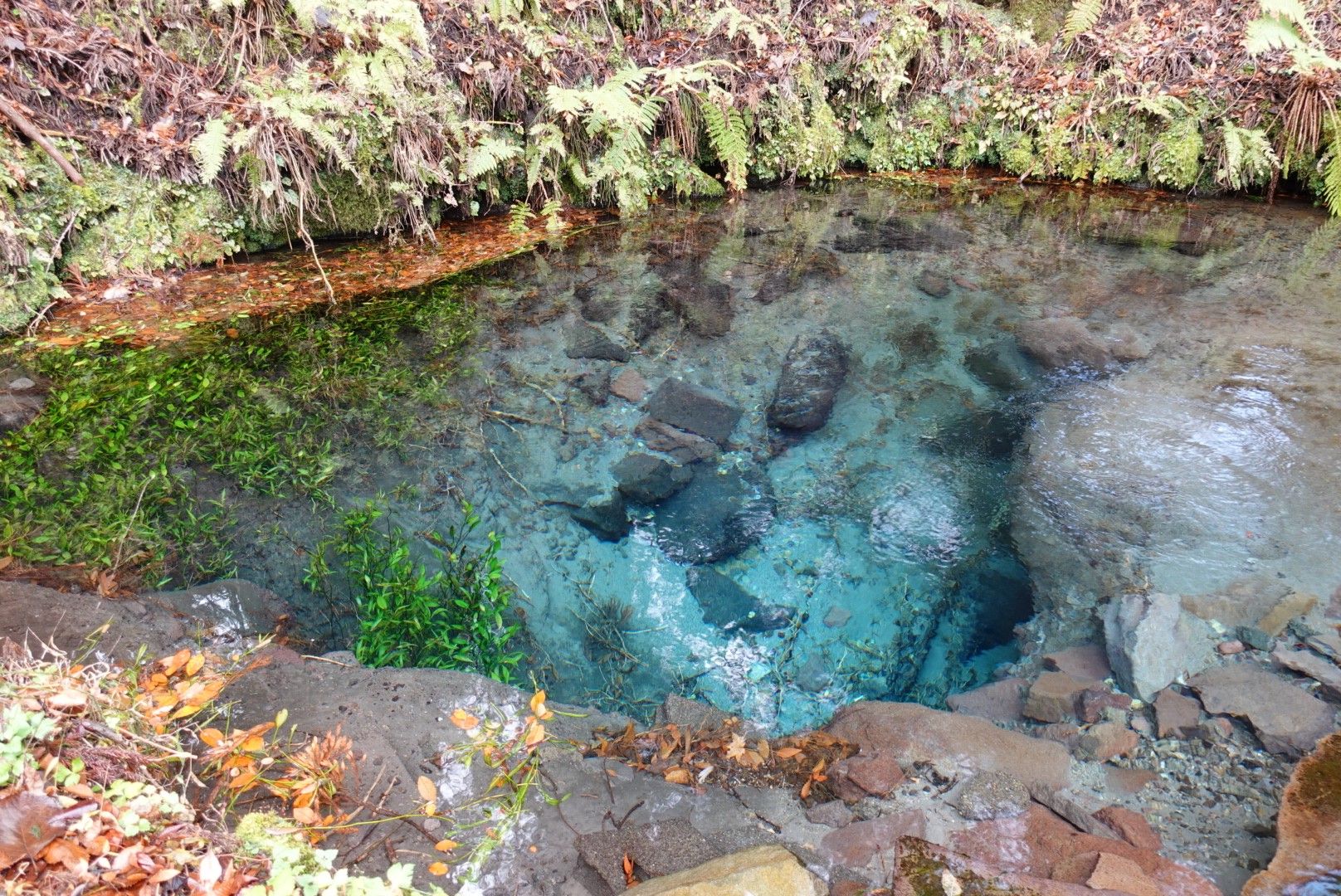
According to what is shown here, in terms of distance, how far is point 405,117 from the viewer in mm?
6801

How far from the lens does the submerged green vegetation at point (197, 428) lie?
12.1 feet

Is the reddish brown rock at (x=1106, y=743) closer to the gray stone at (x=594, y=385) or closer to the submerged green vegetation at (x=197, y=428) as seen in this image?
the gray stone at (x=594, y=385)

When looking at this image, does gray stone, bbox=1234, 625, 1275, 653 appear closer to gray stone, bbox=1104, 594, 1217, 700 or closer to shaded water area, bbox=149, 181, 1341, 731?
gray stone, bbox=1104, 594, 1217, 700

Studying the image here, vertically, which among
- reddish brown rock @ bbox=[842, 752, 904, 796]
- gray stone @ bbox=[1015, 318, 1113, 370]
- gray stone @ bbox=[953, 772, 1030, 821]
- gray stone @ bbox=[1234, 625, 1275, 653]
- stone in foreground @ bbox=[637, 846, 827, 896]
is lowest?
A: reddish brown rock @ bbox=[842, 752, 904, 796]

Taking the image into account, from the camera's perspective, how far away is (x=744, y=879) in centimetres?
195

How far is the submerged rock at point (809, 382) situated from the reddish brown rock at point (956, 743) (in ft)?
8.54

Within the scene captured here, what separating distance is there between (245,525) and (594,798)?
2.67 m

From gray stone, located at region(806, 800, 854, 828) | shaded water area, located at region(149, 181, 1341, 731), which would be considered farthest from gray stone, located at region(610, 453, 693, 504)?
gray stone, located at region(806, 800, 854, 828)

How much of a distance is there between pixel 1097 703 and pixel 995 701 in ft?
1.39

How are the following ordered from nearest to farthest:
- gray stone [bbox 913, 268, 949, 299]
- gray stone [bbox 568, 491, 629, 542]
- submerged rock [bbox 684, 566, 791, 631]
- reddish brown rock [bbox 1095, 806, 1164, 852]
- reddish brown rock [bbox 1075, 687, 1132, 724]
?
reddish brown rock [bbox 1095, 806, 1164, 852] → reddish brown rock [bbox 1075, 687, 1132, 724] → submerged rock [bbox 684, 566, 791, 631] → gray stone [bbox 568, 491, 629, 542] → gray stone [bbox 913, 268, 949, 299]

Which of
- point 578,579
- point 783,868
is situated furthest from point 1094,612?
point 578,579

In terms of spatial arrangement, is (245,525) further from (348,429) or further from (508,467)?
(508,467)

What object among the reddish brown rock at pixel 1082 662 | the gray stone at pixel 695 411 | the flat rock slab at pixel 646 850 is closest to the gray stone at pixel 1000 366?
the gray stone at pixel 695 411

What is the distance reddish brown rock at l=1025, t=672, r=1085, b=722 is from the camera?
10.2 feet
